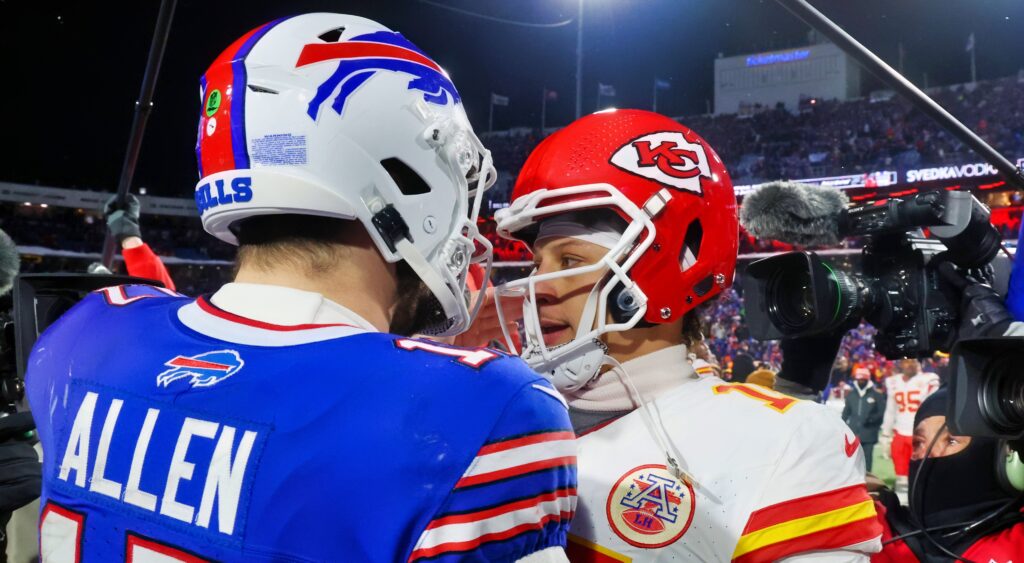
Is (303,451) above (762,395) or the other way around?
above

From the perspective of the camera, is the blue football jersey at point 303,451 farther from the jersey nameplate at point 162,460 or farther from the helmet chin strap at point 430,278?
the helmet chin strap at point 430,278

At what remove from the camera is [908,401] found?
7.54 meters

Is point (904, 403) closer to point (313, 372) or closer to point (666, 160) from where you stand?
point (666, 160)

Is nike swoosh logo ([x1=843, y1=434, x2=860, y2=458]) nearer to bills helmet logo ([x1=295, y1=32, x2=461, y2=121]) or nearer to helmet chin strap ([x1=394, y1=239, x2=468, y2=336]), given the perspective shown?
helmet chin strap ([x1=394, y1=239, x2=468, y2=336])

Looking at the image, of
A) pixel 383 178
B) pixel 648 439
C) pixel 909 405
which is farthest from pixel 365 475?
pixel 909 405

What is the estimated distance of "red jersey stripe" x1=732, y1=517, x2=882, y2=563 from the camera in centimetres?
133

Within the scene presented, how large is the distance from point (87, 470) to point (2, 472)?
186 centimetres

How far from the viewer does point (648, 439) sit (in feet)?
5.05

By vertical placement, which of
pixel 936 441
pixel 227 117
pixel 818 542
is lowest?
pixel 936 441

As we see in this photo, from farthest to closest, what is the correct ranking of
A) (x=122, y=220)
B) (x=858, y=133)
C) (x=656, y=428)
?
(x=858, y=133) → (x=122, y=220) → (x=656, y=428)

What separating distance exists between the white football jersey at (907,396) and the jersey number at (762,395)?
6.68 metres

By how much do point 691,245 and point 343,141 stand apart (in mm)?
935

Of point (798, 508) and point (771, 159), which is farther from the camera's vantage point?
point (771, 159)

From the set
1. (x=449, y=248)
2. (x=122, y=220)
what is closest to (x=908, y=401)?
(x=122, y=220)
